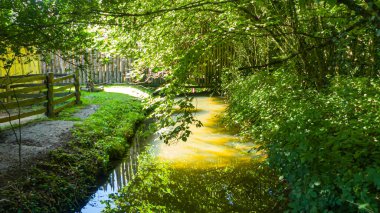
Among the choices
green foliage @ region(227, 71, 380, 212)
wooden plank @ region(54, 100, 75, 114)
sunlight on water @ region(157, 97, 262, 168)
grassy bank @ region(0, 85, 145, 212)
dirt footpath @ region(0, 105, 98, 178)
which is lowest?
sunlight on water @ region(157, 97, 262, 168)

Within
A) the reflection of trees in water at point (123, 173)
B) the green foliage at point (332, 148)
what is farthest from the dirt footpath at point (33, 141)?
the green foliage at point (332, 148)

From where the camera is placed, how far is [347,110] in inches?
192

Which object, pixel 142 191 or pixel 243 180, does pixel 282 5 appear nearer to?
pixel 243 180

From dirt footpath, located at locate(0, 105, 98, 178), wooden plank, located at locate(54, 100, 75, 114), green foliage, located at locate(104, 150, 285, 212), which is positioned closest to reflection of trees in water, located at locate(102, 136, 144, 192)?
green foliage, located at locate(104, 150, 285, 212)

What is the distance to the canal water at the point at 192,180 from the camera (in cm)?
589

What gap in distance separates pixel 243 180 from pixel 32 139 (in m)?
4.48

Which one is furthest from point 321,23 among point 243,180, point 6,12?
point 6,12

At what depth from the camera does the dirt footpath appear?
620cm

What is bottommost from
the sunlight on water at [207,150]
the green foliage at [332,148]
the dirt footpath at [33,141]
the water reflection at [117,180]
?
the water reflection at [117,180]

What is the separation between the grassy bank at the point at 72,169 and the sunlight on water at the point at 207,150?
4.09 feet

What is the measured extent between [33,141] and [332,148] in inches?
234

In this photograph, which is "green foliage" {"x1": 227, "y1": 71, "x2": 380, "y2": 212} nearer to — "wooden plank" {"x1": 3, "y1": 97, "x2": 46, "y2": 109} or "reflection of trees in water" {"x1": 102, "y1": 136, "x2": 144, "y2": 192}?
"reflection of trees in water" {"x1": 102, "y1": 136, "x2": 144, "y2": 192}

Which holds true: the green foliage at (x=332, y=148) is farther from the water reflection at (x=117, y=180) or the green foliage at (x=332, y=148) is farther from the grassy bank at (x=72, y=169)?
the grassy bank at (x=72, y=169)

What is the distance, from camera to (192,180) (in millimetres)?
6922
